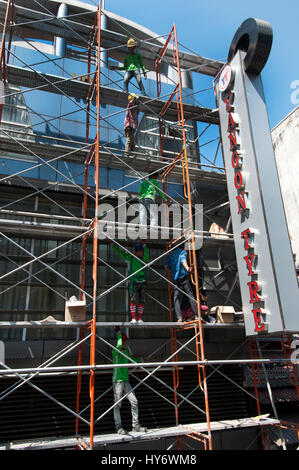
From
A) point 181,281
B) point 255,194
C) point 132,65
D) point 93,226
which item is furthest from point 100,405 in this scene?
point 132,65

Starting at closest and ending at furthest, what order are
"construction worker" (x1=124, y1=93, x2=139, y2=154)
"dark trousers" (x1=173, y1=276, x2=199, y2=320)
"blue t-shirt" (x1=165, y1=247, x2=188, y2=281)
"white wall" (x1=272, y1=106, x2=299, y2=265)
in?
"dark trousers" (x1=173, y1=276, x2=199, y2=320) → "blue t-shirt" (x1=165, y1=247, x2=188, y2=281) → "construction worker" (x1=124, y1=93, x2=139, y2=154) → "white wall" (x1=272, y1=106, x2=299, y2=265)

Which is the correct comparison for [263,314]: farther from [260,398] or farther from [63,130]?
[63,130]

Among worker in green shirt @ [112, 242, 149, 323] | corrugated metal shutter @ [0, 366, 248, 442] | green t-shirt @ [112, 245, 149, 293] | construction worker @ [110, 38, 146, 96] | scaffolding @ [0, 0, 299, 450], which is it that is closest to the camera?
scaffolding @ [0, 0, 299, 450]

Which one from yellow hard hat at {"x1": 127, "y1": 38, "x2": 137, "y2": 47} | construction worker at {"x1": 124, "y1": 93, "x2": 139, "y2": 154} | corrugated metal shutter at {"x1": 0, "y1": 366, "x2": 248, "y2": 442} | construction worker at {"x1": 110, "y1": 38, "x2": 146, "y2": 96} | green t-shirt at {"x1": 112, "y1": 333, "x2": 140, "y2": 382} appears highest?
yellow hard hat at {"x1": 127, "y1": 38, "x2": 137, "y2": 47}

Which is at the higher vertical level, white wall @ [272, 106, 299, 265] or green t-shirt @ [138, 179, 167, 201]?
white wall @ [272, 106, 299, 265]

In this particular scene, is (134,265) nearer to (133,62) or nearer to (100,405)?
(100,405)

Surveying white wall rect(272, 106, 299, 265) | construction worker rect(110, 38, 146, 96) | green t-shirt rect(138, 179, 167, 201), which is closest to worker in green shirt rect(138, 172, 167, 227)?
green t-shirt rect(138, 179, 167, 201)

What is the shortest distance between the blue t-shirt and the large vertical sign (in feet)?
4.96

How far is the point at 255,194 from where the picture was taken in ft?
27.0

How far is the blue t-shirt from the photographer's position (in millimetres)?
8125

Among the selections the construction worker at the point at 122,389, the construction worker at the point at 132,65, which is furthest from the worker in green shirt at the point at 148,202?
the construction worker at the point at 132,65

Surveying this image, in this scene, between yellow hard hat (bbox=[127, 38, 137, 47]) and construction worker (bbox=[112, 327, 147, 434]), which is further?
yellow hard hat (bbox=[127, 38, 137, 47])

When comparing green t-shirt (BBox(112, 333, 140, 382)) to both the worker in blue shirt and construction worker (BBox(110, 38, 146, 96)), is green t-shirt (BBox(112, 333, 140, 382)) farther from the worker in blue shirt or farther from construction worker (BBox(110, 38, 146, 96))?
construction worker (BBox(110, 38, 146, 96))
